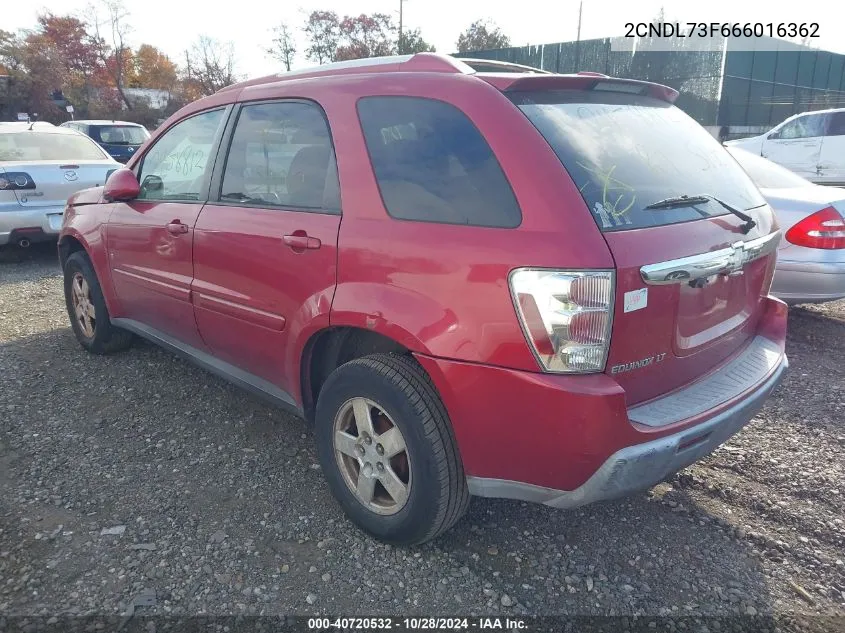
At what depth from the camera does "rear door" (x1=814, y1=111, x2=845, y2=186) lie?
11.7 m

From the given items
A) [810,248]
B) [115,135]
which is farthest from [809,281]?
[115,135]

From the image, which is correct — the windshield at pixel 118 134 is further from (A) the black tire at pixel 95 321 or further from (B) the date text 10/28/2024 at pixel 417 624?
(B) the date text 10/28/2024 at pixel 417 624

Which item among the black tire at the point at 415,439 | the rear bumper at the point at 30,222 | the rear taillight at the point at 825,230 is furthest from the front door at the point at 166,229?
the rear taillight at the point at 825,230

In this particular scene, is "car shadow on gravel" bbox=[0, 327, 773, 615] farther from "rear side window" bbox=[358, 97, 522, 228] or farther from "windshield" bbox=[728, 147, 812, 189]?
"windshield" bbox=[728, 147, 812, 189]

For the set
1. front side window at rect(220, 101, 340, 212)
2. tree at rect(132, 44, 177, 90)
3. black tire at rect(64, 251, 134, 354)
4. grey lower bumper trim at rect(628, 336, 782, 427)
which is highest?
tree at rect(132, 44, 177, 90)

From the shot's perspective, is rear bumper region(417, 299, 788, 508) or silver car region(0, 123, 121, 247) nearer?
rear bumper region(417, 299, 788, 508)

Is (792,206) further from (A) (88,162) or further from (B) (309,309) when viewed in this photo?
(A) (88,162)

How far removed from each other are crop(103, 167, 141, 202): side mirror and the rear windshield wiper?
2956mm

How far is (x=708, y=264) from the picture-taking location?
214cm

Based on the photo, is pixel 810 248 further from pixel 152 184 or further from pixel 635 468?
pixel 152 184

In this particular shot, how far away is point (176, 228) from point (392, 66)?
5.00 feet

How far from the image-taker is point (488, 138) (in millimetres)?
2113

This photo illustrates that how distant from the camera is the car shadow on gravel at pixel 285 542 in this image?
225 centimetres

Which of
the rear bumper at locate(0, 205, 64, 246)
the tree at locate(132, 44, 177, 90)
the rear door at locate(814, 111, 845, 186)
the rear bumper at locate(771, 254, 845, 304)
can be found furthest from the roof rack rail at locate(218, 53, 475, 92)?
the tree at locate(132, 44, 177, 90)
